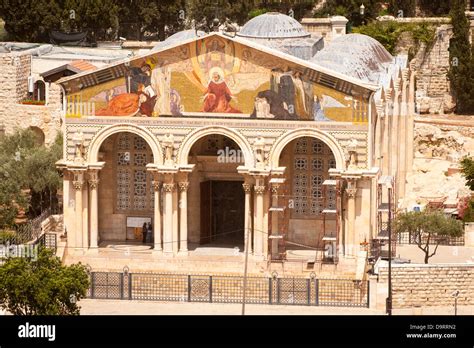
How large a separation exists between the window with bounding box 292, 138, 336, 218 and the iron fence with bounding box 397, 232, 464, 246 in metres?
3.38

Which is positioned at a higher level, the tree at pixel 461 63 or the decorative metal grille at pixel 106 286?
the tree at pixel 461 63

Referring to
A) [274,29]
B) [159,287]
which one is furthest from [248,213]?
[274,29]

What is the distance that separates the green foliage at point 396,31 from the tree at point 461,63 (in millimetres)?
2118

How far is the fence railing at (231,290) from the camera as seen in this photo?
71312 millimetres

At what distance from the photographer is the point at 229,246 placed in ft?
259

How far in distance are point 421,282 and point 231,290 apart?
21.9 ft

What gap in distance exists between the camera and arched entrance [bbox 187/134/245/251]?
3105 inches

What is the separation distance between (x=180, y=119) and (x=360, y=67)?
843 cm

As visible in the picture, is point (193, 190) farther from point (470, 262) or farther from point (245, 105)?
point (470, 262)

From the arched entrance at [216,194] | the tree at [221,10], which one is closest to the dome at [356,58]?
the arched entrance at [216,194]

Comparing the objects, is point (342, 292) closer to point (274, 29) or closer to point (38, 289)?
point (38, 289)

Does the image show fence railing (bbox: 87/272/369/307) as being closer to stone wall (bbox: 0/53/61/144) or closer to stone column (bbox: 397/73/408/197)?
stone column (bbox: 397/73/408/197)

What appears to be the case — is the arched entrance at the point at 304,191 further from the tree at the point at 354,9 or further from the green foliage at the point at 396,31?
the tree at the point at 354,9
